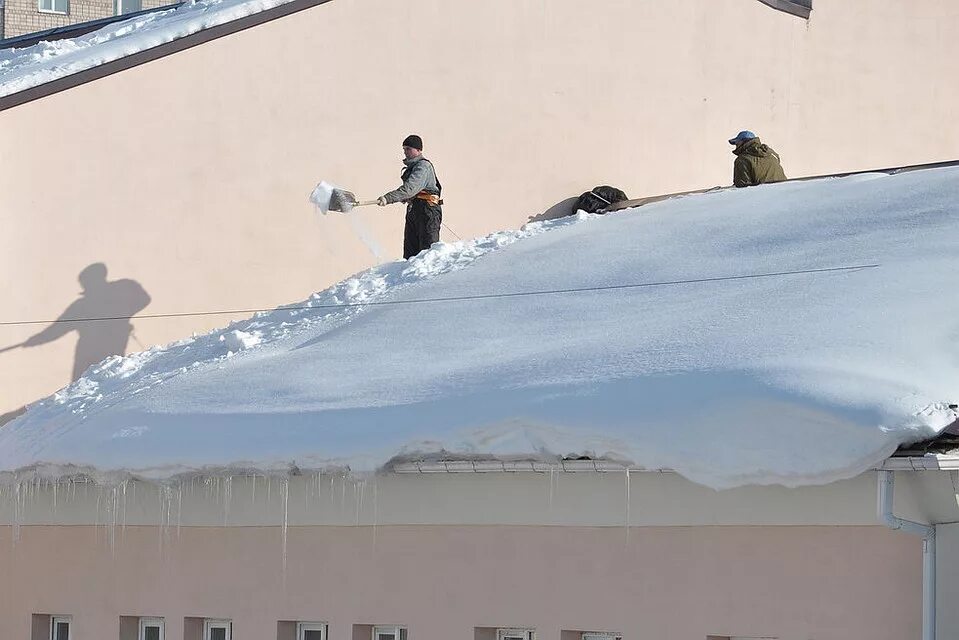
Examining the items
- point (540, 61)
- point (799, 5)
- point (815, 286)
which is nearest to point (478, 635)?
point (815, 286)

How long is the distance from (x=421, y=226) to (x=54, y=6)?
21.5 m

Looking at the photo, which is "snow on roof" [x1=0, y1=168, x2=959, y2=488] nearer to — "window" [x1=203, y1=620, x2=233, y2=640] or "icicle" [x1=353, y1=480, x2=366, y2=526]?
"icicle" [x1=353, y1=480, x2=366, y2=526]

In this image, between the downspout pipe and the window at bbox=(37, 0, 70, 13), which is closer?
the downspout pipe

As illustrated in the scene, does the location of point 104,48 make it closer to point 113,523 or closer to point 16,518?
point 16,518

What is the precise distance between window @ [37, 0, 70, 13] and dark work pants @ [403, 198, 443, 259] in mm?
21077

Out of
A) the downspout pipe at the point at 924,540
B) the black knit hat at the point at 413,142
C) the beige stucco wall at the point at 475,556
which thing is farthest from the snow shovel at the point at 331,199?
the downspout pipe at the point at 924,540

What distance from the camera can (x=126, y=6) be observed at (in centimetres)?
3228

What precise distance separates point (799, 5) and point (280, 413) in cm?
890

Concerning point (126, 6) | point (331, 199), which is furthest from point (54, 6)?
point (331, 199)

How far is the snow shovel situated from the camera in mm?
12609

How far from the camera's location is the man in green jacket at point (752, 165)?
12.9 meters

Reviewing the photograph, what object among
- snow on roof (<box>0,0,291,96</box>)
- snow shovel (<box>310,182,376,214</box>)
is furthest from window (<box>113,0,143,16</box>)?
snow shovel (<box>310,182,376,214</box>)

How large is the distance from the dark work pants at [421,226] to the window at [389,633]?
4517 millimetres

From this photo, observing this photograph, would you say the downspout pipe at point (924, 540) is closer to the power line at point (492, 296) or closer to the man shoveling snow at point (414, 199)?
the power line at point (492, 296)
